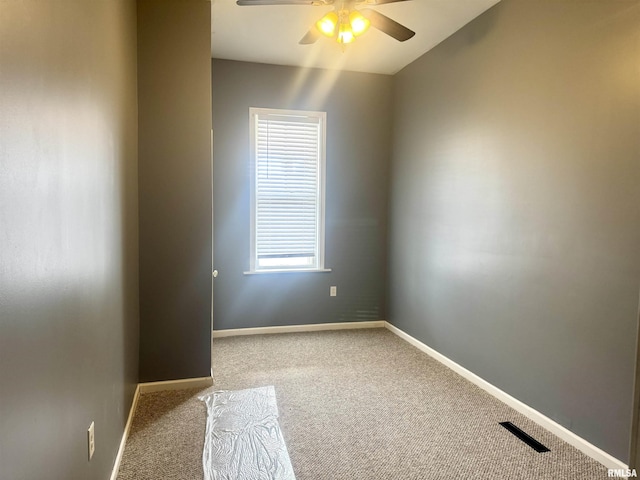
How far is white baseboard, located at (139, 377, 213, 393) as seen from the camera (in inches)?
105

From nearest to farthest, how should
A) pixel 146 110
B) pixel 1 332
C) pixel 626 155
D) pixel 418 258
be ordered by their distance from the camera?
pixel 1 332, pixel 626 155, pixel 146 110, pixel 418 258

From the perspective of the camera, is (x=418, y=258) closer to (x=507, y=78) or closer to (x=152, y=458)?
(x=507, y=78)

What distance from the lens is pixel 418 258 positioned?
12.1 ft

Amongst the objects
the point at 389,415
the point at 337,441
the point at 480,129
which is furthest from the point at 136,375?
the point at 480,129

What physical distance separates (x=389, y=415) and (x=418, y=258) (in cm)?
166

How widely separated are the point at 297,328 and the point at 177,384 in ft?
5.12

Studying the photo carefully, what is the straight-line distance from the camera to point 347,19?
2.31 metres

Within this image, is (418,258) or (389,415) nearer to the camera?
(389,415)

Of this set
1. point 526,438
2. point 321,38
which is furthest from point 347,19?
point 526,438

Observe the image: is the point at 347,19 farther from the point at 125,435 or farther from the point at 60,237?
the point at 125,435

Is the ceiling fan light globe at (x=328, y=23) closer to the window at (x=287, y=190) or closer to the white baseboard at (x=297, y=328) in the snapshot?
the window at (x=287, y=190)

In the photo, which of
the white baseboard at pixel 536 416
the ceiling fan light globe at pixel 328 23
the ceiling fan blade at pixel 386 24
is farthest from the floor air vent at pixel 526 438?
the ceiling fan light globe at pixel 328 23

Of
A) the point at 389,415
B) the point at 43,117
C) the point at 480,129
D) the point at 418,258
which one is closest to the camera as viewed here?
the point at 43,117

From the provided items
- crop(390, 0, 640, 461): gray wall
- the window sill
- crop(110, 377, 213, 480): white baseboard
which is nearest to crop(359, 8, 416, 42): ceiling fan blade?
crop(390, 0, 640, 461): gray wall
